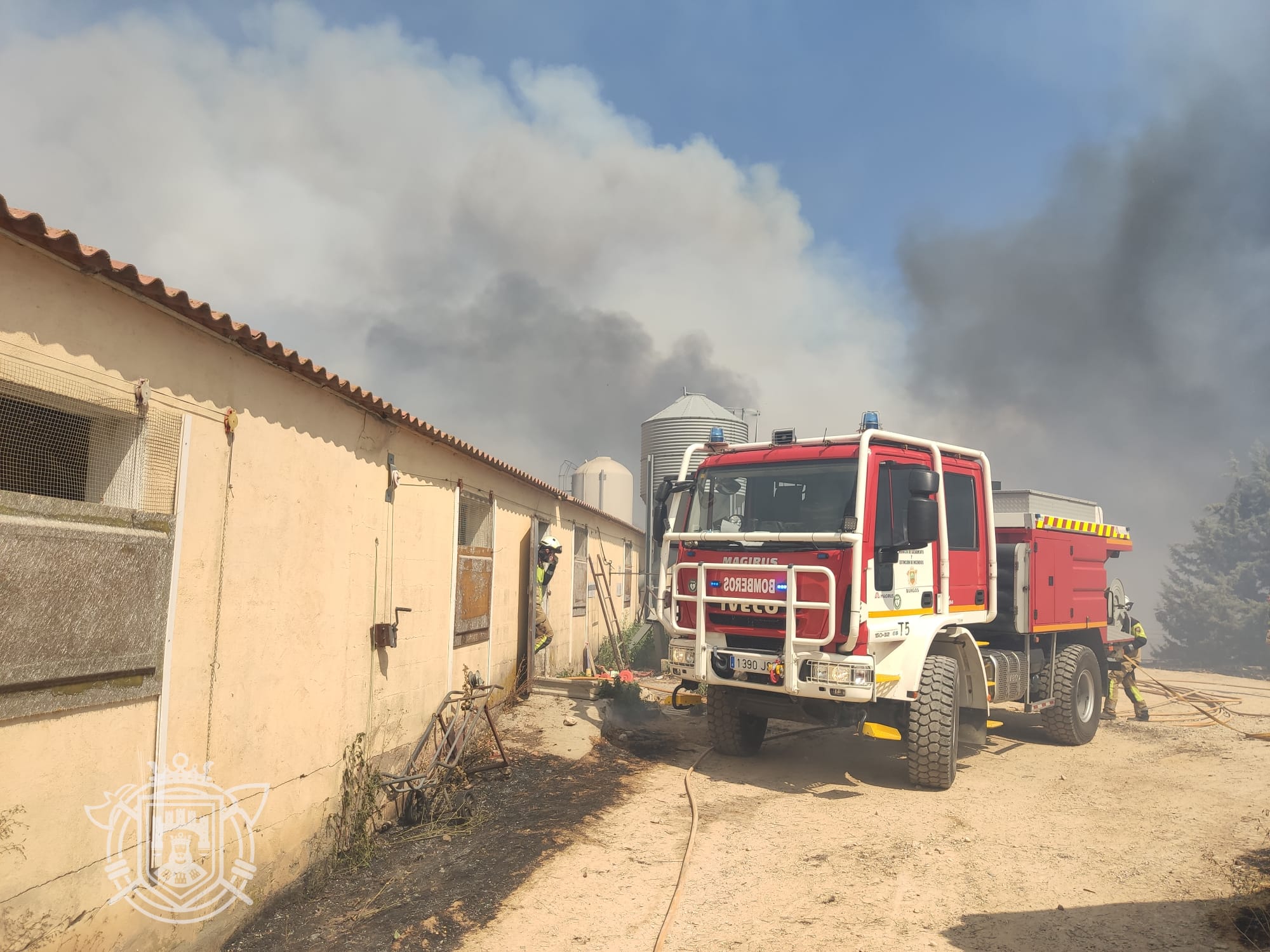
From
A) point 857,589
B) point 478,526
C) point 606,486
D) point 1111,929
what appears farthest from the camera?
point 606,486

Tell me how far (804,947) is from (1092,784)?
15.9 ft

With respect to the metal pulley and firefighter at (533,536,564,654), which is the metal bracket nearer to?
firefighter at (533,536,564,654)

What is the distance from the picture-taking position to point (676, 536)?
25.8 feet

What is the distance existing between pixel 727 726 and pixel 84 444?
641 centimetres

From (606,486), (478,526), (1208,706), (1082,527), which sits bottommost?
(1208,706)

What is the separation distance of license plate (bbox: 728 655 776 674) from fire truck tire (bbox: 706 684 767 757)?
3.53ft

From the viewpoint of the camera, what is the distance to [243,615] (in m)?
4.46

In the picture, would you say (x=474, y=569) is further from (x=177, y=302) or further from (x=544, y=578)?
(x=177, y=302)

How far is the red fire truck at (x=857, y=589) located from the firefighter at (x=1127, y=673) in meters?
2.77

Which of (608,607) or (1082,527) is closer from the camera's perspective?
(1082,527)

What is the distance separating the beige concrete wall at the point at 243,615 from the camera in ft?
10.5

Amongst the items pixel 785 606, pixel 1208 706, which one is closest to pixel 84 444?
pixel 785 606

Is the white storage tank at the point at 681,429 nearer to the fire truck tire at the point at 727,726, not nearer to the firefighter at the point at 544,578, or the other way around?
the firefighter at the point at 544,578

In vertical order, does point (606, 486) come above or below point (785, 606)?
above
